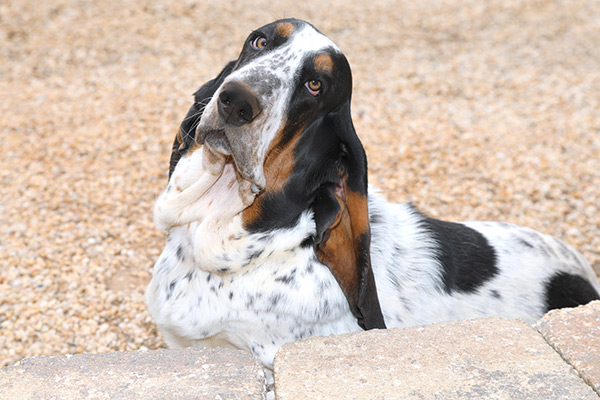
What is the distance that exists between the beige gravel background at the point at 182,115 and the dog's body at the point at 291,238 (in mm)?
1060

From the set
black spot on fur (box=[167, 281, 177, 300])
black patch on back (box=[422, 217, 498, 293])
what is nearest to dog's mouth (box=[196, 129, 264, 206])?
black spot on fur (box=[167, 281, 177, 300])

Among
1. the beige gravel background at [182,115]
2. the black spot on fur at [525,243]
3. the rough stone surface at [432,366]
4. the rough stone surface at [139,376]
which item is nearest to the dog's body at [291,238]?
the black spot on fur at [525,243]

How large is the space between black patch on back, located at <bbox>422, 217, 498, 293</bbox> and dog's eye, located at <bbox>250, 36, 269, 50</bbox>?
3.86 feet

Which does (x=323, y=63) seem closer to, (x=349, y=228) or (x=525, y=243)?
(x=349, y=228)

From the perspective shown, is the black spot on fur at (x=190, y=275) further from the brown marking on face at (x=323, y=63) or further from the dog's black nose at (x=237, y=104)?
the brown marking on face at (x=323, y=63)

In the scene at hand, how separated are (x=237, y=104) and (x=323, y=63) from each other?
0.46 metres

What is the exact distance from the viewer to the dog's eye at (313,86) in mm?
2678

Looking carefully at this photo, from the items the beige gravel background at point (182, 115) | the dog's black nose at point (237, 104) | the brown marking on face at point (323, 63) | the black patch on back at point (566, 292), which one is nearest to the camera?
the dog's black nose at point (237, 104)

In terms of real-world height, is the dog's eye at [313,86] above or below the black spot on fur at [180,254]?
above

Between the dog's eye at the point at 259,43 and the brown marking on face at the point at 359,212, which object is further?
the dog's eye at the point at 259,43

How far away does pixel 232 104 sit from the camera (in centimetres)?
244

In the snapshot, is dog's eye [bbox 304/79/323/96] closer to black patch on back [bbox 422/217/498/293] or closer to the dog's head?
the dog's head

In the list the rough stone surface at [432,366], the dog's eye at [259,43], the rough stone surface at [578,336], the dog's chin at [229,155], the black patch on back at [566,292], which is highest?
the dog's eye at [259,43]

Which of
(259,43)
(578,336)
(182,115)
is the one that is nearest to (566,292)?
(578,336)
